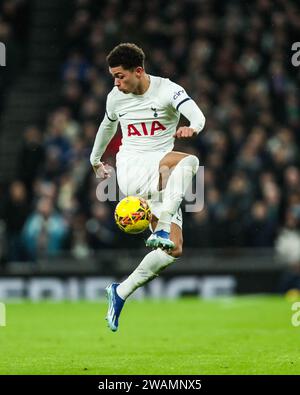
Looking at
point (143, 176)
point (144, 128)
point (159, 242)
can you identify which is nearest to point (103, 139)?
point (144, 128)

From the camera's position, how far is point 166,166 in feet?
31.7

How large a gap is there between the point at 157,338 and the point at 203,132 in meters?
7.79

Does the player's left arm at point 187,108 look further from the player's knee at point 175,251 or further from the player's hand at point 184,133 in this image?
the player's knee at point 175,251

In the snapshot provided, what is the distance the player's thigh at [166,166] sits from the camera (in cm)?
963

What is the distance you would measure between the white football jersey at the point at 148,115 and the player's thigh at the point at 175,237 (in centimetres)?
68

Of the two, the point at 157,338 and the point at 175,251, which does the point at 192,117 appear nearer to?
the point at 175,251

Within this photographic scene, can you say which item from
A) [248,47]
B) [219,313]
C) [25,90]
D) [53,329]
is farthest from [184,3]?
[53,329]

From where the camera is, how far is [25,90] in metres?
22.6

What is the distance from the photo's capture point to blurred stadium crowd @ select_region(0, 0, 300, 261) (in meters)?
17.9

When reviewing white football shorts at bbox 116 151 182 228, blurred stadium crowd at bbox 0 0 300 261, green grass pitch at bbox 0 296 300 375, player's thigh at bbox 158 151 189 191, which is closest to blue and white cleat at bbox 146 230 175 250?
white football shorts at bbox 116 151 182 228

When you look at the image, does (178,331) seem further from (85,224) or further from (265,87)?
(265,87)

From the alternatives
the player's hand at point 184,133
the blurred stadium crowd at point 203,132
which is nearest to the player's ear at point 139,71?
the player's hand at point 184,133

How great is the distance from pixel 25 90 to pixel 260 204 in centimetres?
707

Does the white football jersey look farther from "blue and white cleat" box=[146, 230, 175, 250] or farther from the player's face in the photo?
"blue and white cleat" box=[146, 230, 175, 250]
